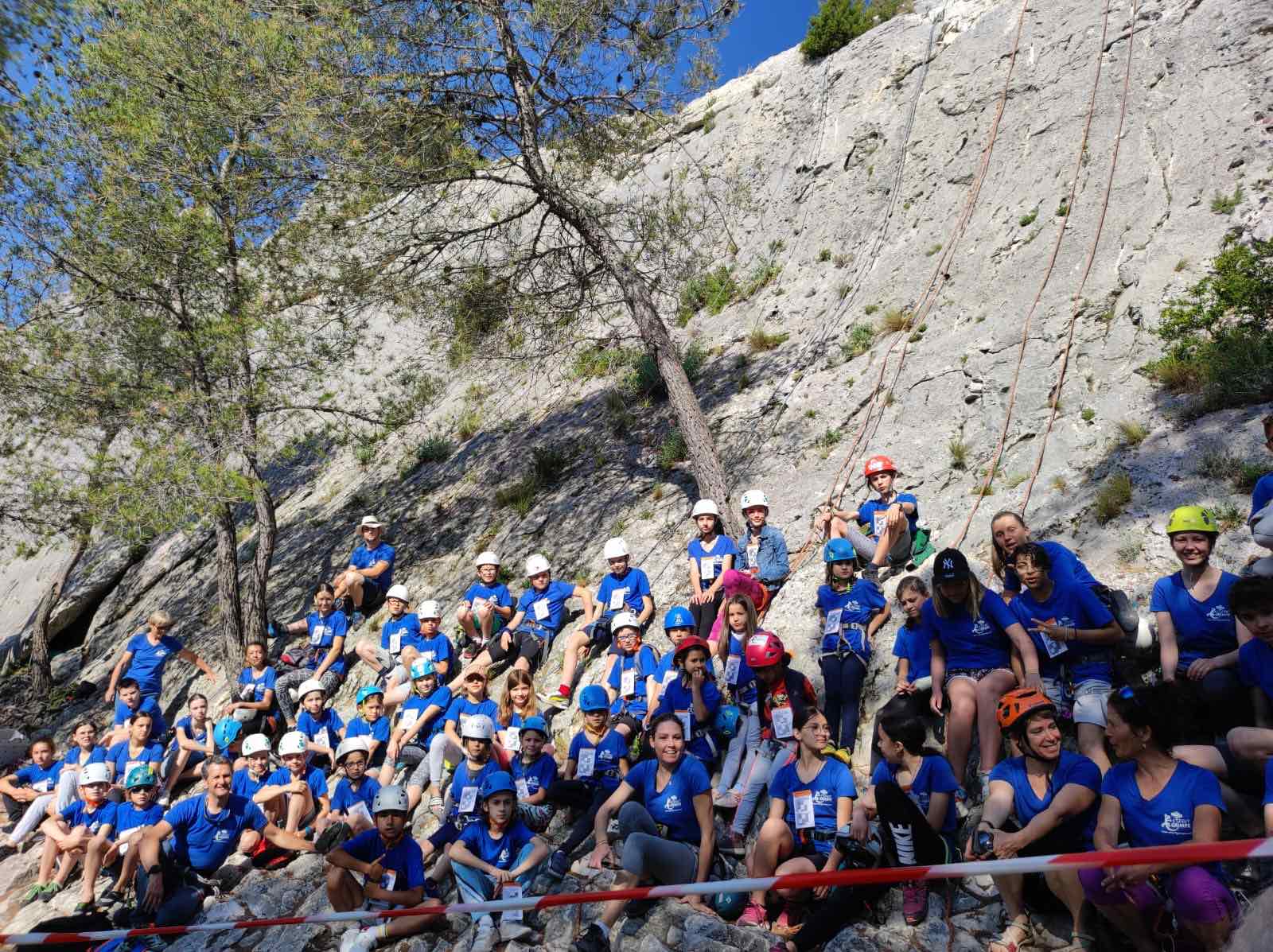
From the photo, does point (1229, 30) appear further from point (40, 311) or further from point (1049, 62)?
point (40, 311)

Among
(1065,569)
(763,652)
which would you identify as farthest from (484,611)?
(1065,569)

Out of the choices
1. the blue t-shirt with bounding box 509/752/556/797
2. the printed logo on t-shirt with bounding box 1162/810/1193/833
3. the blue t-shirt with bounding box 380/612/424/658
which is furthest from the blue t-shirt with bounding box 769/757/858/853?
the blue t-shirt with bounding box 380/612/424/658

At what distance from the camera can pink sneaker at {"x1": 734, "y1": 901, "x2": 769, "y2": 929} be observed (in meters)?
4.64

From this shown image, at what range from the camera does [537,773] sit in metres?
6.52

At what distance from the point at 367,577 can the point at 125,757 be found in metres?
3.57

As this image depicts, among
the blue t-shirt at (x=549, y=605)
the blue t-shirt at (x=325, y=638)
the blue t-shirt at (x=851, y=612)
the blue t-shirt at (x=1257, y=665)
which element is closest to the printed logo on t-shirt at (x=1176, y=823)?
the blue t-shirt at (x=1257, y=665)

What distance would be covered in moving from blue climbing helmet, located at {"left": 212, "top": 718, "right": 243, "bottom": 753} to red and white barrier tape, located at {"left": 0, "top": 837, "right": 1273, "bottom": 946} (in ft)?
8.33

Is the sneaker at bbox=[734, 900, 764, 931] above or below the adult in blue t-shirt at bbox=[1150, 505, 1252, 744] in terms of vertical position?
below

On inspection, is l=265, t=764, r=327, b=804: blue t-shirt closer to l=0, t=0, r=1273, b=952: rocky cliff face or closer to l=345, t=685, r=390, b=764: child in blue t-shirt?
l=345, t=685, r=390, b=764: child in blue t-shirt

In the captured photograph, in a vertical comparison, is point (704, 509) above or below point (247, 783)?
above

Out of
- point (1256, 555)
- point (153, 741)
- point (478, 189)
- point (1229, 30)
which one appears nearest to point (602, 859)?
point (1256, 555)

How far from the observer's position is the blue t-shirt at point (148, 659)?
35.5 feet

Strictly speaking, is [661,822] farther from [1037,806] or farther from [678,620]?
[1037,806]

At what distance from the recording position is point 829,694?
19.4 ft
